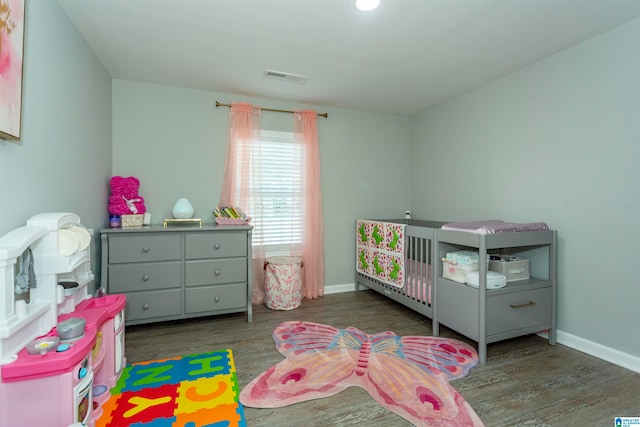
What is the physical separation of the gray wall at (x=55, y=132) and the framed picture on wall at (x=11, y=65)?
128mm

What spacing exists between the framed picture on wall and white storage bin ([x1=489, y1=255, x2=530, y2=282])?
2.95 metres

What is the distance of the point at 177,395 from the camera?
5.54 feet

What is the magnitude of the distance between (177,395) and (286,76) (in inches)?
102

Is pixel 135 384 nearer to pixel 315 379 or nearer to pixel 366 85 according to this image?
pixel 315 379

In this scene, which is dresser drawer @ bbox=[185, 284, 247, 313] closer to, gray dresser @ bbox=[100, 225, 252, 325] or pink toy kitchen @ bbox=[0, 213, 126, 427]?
gray dresser @ bbox=[100, 225, 252, 325]

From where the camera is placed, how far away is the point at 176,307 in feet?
8.53

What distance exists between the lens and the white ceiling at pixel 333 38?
6.02 feet

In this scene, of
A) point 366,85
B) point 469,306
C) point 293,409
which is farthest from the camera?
point 366,85

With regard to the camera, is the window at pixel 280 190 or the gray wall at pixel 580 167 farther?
the window at pixel 280 190

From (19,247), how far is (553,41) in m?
3.37

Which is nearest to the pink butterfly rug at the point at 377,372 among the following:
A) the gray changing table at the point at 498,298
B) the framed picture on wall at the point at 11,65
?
the gray changing table at the point at 498,298

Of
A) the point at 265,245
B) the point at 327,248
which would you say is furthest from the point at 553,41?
the point at 265,245

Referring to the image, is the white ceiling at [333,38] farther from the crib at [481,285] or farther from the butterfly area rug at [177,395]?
the butterfly area rug at [177,395]

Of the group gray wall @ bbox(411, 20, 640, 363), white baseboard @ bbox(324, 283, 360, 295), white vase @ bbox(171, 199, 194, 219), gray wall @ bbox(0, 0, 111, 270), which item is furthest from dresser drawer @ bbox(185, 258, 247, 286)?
gray wall @ bbox(411, 20, 640, 363)
